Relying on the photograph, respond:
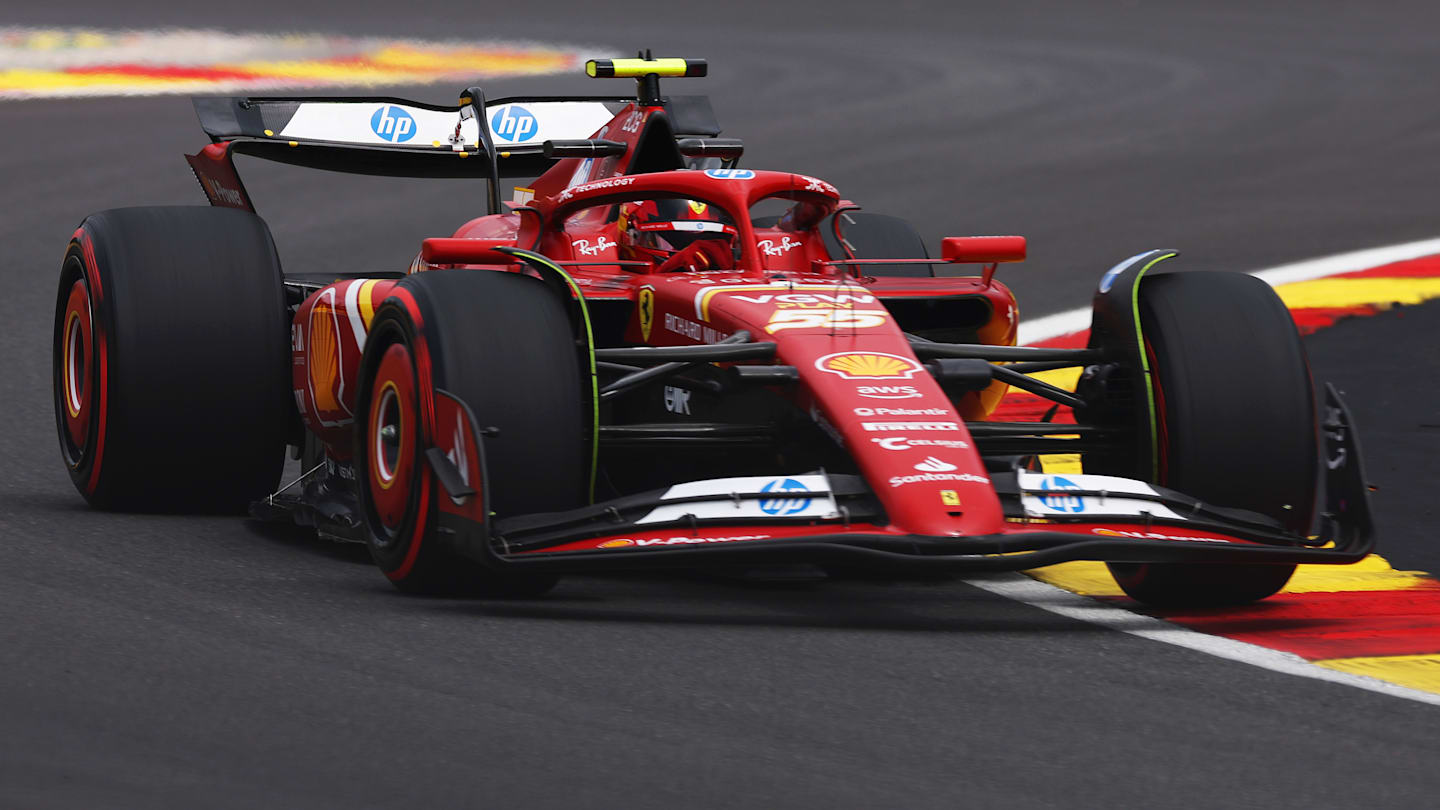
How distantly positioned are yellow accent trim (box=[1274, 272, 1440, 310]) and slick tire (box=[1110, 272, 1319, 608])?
229 inches

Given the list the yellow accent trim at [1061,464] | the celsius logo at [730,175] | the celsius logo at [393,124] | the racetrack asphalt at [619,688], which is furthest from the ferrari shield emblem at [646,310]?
the celsius logo at [393,124]

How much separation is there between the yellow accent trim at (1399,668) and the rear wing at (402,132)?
177 inches

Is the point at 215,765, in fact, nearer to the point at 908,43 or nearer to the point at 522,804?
the point at 522,804

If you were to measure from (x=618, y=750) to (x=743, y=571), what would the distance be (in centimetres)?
233

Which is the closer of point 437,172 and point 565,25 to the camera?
point 437,172

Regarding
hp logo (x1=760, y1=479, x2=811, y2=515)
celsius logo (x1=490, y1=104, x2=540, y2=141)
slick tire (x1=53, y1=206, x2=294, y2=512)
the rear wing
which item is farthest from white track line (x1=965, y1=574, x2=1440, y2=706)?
celsius logo (x1=490, y1=104, x2=540, y2=141)

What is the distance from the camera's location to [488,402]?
236 inches

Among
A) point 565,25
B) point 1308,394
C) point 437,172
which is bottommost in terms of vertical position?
point 1308,394

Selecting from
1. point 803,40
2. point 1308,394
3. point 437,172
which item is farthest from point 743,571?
point 803,40

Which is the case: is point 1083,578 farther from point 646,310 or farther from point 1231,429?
point 646,310

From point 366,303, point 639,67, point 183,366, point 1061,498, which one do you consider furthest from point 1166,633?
point 639,67

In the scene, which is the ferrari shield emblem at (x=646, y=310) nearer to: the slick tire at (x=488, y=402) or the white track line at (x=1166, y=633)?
the slick tire at (x=488, y=402)

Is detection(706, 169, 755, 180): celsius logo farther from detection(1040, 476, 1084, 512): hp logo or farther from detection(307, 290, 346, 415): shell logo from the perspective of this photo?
detection(1040, 476, 1084, 512): hp logo

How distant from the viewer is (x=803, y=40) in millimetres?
28844
